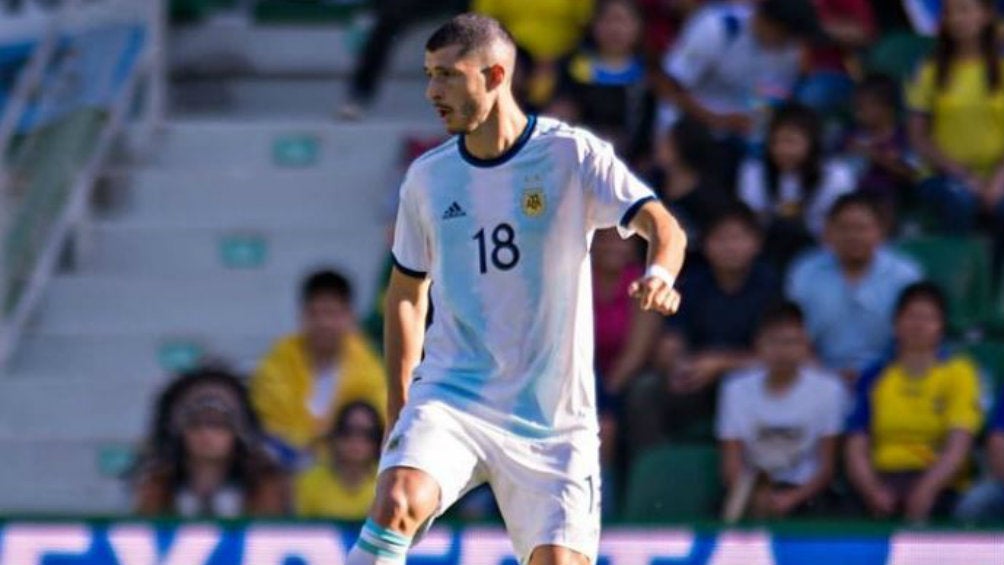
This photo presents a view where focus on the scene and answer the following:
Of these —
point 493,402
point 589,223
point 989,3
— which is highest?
point 989,3

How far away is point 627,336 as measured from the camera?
11062 mm

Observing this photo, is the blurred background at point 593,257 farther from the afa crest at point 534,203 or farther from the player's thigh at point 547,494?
the afa crest at point 534,203

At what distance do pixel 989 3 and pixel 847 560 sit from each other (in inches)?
159

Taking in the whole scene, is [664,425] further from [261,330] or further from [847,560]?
[261,330]

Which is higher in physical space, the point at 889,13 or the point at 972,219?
the point at 889,13

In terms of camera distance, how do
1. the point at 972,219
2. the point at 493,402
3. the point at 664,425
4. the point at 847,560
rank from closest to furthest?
the point at 493,402 → the point at 847,560 → the point at 664,425 → the point at 972,219

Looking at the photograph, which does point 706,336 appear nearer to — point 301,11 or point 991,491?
point 991,491

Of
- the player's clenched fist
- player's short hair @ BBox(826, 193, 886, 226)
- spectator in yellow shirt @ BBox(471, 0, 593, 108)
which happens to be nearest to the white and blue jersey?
the player's clenched fist

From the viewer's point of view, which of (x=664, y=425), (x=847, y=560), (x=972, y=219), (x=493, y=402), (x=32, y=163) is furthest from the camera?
(x=32, y=163)

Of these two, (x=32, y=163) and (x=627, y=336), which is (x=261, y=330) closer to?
(x=32, y=163)

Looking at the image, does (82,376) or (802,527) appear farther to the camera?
(82,376)

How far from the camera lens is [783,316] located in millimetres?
10555

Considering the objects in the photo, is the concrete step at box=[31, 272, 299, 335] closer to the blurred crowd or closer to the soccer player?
the blurred crowd

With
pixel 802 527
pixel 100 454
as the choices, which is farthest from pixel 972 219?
pixel 100 454
